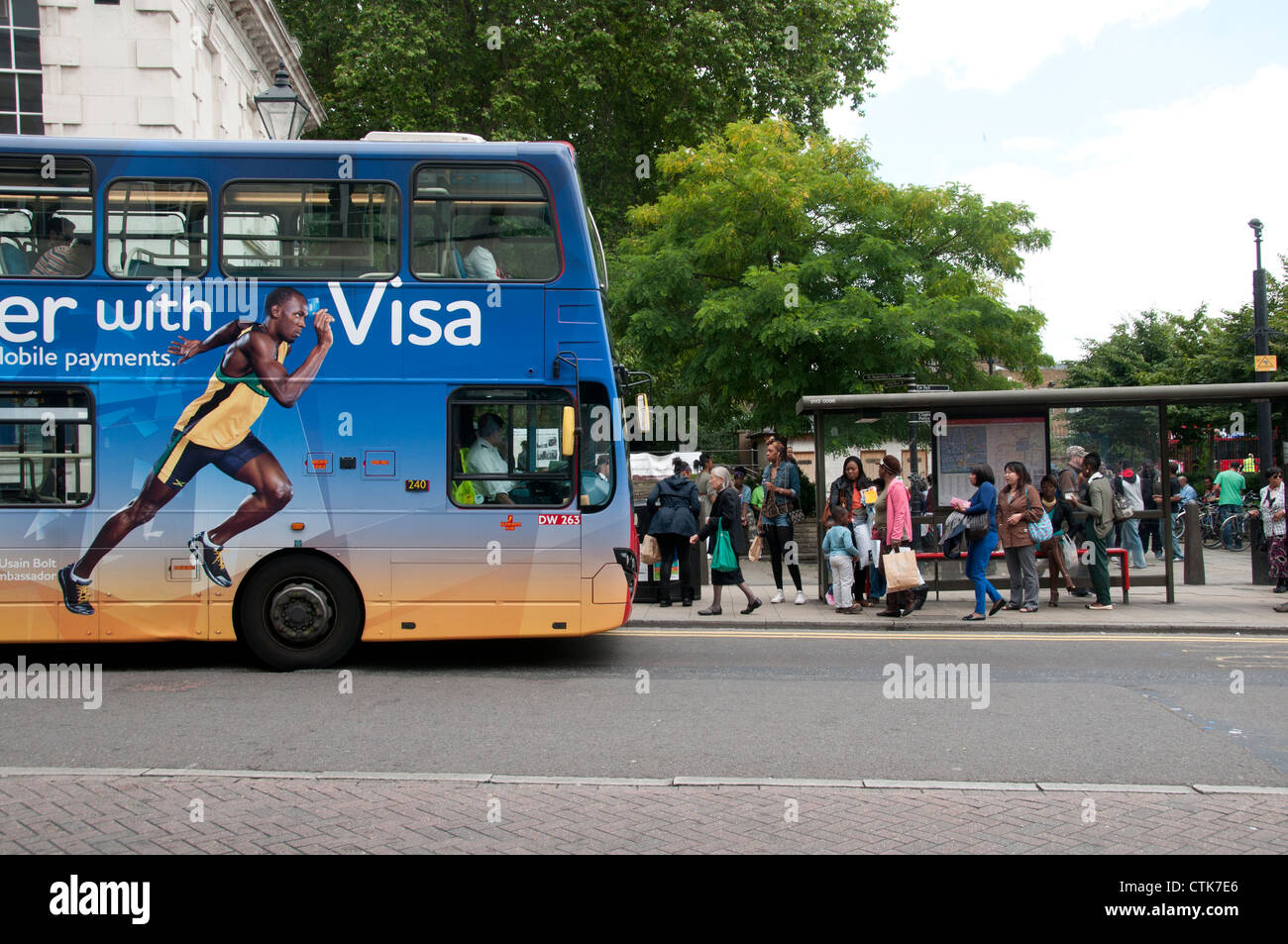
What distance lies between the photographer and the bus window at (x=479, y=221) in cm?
875

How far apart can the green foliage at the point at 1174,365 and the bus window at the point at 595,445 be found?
745 cm

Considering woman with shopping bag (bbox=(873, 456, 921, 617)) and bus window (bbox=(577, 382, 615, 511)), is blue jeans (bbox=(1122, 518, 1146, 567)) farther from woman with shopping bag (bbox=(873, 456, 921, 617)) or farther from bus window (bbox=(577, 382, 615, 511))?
bus window (bbox=(577, 382, 615, 511))

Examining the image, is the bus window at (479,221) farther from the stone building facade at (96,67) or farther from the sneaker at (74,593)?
the stone building facade at (96,67)

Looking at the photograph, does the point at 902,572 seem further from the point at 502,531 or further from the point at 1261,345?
the point at 1261,345

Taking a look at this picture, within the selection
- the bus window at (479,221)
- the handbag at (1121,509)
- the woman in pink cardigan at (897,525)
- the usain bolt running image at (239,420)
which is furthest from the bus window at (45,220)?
the handbag at (1121,509)

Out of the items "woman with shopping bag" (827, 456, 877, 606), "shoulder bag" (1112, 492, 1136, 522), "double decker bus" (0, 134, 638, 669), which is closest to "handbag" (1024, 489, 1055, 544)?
"shoulder bag" (1112, 492, 1136, 522)

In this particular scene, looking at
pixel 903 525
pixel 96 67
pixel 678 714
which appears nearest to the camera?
pixel 678 714

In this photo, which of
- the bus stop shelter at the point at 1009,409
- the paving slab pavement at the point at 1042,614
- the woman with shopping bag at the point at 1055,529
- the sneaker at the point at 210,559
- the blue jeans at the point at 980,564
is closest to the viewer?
the sneaker at the point at 210,559

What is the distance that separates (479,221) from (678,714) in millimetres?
4325

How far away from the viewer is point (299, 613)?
8.66 metres

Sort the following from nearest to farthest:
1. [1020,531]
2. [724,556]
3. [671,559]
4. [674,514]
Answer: [724,556] → [1020,531] → [674,514] → [671,559]

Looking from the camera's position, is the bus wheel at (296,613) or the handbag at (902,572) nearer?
the bus wheel at (296,613)

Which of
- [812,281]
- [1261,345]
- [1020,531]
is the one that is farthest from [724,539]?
[1261,345]
